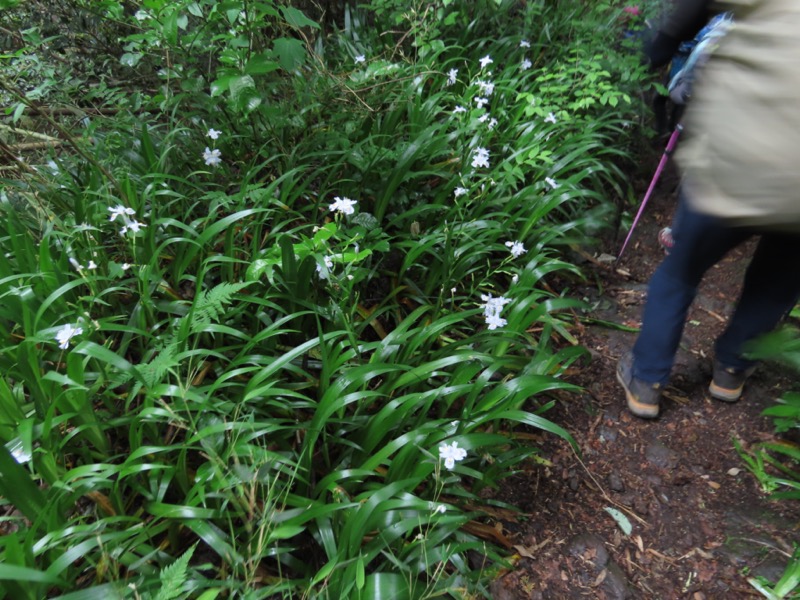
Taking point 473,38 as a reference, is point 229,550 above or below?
below

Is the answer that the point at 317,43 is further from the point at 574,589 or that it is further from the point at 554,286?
the point at 574,589

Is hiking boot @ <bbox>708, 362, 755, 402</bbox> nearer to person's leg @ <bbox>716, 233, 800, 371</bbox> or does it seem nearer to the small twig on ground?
person's leg @ <bbox>716, 233, 800, 371</bbox>

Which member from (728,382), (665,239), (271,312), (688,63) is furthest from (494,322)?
(688,63)

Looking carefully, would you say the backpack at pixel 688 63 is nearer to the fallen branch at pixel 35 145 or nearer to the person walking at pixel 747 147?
the person walking at pixel 747 147

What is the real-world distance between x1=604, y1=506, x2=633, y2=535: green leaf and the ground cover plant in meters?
0.37

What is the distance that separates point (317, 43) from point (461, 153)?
1284mm

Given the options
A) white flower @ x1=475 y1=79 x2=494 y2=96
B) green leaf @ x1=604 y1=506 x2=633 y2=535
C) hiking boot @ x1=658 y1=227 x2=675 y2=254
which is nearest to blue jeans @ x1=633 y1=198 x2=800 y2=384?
green leaf @ x1=604 y1=506 x2=633 y2=535

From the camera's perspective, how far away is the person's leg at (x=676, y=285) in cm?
159

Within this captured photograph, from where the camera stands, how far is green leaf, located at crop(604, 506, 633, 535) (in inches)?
69.3

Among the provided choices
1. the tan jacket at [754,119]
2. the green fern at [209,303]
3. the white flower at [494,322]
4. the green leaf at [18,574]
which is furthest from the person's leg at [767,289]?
the green leaf at [18,574]

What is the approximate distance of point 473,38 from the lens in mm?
3568

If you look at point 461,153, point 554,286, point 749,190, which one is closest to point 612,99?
point 461,153

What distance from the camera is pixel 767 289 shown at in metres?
1.79

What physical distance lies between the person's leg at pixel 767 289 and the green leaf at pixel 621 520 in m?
0.70
